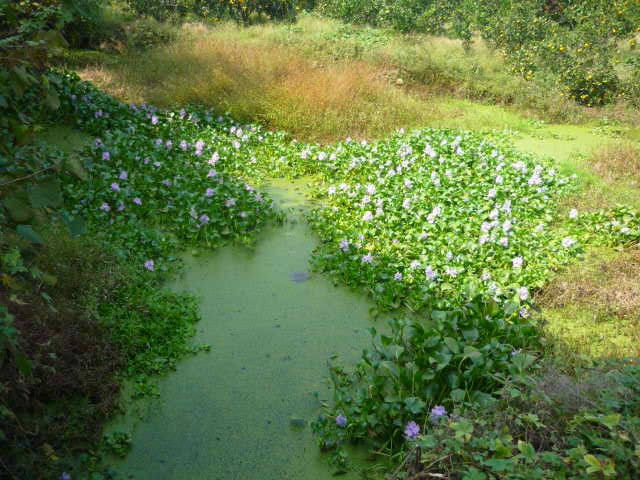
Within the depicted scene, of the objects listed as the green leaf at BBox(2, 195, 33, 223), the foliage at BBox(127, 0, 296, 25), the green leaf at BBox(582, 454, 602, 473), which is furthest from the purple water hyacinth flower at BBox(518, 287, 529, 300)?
the foliage at BBox(127, 0, 296, 25)

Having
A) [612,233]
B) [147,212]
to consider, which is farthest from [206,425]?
[612,233]

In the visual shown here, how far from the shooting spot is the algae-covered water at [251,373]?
237cm

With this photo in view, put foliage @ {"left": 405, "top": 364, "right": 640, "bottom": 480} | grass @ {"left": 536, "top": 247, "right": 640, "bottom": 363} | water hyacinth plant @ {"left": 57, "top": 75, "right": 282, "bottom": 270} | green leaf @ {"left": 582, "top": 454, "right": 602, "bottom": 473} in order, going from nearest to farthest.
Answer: green leaf @ {"left": 582, "top": 454, "right": 602, "bottom": 473} < foliage @ {"left": 405, "top": 364, "right": 640, "bottom": 480} < grass @ {"left": 536, "top": 247, "right": 640, "bottom": 363} < water hyacinth plant @ {"left": 57, "top": 75, "right": 282, "bottom": 270}

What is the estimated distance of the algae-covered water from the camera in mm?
2369

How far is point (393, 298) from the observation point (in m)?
3.61

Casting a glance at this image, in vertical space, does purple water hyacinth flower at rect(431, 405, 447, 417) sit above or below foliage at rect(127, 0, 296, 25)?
below

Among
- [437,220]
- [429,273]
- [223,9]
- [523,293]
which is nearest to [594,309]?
[523,293]

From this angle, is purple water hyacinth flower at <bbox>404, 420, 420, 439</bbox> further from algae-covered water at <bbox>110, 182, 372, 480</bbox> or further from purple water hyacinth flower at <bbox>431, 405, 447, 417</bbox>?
algae-covered water at <bbox>110, 182, 372, 480</bbox>

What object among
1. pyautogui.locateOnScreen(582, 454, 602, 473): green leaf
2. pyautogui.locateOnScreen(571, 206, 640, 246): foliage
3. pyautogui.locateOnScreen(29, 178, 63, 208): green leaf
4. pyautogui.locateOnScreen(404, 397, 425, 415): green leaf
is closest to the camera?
pyautogui.locateOnScreen(29, 178, 63, 208): green leaf

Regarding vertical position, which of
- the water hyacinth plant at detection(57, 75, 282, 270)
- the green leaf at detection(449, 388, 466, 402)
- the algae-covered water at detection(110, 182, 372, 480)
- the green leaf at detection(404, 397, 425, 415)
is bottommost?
the algae-covered water at detection(110, 182, 372, 480)

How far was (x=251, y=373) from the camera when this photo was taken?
9.55 ft

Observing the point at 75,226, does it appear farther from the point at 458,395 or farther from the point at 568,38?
the point at 568,38

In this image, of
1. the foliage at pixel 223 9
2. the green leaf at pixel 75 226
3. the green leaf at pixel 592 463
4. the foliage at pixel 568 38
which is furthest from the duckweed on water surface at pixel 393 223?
Result: the foliage at pixel 223 9

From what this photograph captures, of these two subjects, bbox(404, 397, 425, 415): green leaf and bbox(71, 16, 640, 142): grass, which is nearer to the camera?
bbox(404, 397, 425, 415): green leaf
